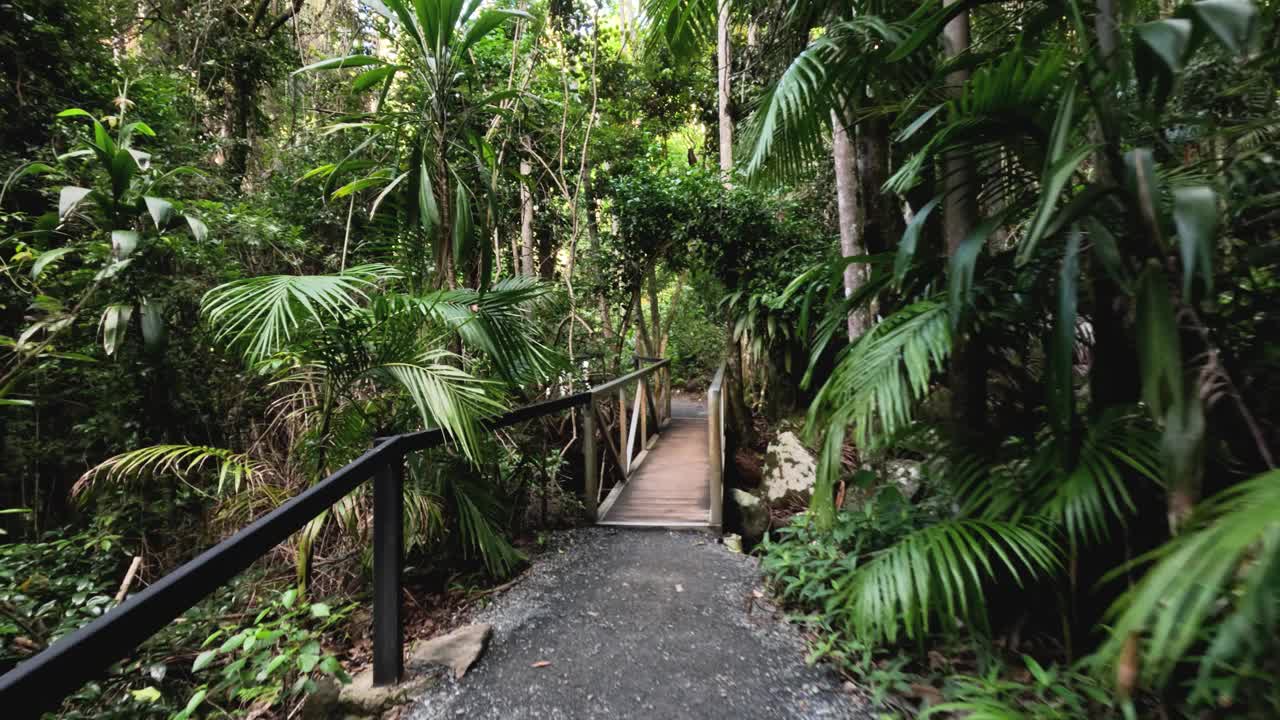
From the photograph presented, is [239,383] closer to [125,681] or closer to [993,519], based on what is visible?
[125,681]

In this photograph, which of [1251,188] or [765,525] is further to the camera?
[765,525]

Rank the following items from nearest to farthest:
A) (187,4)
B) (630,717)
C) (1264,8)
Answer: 1. (1264,8)
2. (630,717)
3. (187,4)

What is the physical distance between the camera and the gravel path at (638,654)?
1.57 metres

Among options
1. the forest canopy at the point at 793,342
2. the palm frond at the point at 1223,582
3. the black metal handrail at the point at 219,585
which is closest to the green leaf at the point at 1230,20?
the forest canopy at the point at 793,342

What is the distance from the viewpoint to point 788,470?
12.5 ft

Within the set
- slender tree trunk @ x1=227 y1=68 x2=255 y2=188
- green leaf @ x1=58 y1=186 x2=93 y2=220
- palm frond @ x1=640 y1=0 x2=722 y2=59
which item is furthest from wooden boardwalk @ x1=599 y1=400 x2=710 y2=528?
slender tree trunk @ x1=227 y1=68 x2=255 y2=188

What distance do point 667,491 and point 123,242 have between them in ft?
11.3

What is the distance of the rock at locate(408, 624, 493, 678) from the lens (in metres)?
1.75

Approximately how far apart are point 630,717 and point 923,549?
38.2 inches

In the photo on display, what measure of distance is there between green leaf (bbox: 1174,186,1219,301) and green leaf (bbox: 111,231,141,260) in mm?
3639

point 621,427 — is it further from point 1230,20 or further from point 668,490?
Result: point 1230,20

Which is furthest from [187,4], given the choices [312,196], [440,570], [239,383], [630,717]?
[630,717]

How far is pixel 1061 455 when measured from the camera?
1284mm

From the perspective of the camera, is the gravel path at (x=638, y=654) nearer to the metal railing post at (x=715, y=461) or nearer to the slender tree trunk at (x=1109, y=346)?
the metal railing post at (x=715, y=461)
